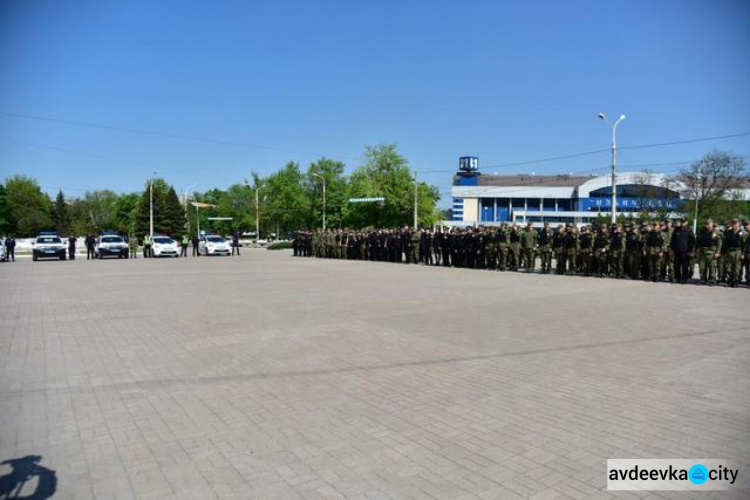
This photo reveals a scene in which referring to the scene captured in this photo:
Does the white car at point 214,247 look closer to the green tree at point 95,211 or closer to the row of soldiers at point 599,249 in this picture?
the row of soldiers at point 599,249

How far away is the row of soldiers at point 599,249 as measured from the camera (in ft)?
55.7

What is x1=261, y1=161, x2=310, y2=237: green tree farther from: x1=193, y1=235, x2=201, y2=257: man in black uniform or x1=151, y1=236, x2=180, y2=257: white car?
x1=151, y1=236, x2=180, y2=257: white car

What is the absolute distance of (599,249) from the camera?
64.7 feet

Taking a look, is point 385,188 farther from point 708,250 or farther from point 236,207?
point 236,207

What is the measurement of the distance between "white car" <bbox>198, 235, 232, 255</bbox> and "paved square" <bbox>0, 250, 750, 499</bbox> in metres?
31.4

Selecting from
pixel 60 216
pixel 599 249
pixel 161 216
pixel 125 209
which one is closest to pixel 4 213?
pixel 60 216

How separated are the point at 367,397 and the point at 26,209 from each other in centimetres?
10392

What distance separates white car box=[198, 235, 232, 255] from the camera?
1692 inches

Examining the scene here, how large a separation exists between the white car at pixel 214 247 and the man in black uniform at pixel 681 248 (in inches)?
1298

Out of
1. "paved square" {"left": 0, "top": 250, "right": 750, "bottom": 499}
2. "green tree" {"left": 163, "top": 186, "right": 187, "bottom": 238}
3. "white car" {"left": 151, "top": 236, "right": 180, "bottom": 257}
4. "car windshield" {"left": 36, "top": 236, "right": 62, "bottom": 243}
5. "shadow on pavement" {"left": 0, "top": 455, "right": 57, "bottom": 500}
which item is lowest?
"shadow on pavement" {"left": 0, "top": 455, "right": 57, "bottom": 500}

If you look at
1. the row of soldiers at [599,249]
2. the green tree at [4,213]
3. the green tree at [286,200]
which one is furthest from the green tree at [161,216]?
the row of soldiers at [599,249]

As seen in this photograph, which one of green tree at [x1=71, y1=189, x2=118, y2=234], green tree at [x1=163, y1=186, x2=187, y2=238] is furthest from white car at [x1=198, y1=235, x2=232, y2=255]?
green tree at [x1=71, y1=189, x2=118, y2=234]

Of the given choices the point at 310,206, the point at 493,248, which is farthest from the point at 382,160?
the point at 493,248

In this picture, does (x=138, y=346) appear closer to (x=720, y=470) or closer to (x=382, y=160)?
(x=720, y=470)
